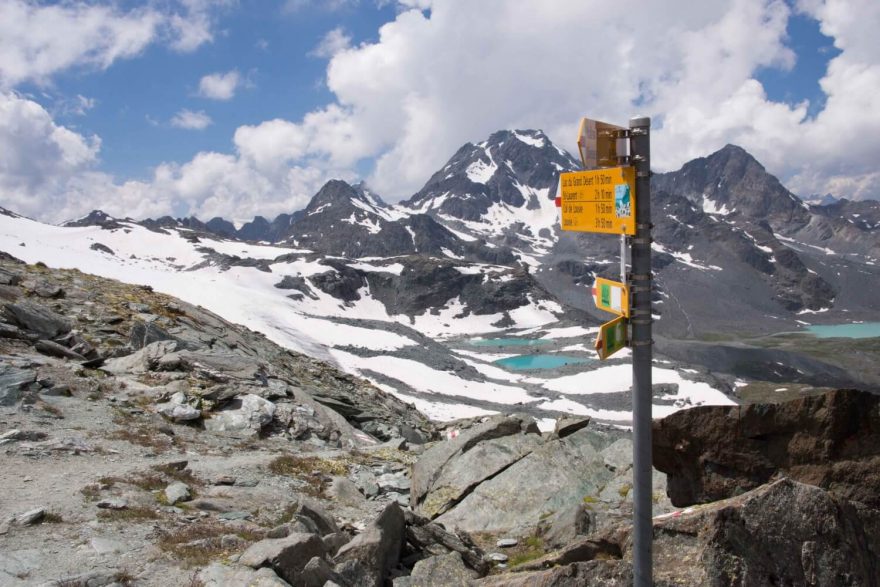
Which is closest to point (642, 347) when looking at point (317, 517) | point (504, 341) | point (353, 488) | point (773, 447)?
point (773, 447)

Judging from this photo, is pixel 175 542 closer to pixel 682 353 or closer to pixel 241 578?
pixel 241 578

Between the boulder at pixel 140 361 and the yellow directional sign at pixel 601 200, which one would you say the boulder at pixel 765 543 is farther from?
the boulder at pixel 140 361

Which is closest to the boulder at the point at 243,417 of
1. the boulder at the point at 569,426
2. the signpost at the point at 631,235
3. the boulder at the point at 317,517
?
the boulder at the point at 317,517

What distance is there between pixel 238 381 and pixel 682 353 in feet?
564

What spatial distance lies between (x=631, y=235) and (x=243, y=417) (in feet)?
65.3

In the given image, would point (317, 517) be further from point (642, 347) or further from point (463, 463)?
point (642, 347)

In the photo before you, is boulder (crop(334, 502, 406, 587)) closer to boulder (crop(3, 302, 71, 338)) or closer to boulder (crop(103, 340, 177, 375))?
boulder (crop(103, 340, 177, 375))

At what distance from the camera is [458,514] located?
13633 millimetres

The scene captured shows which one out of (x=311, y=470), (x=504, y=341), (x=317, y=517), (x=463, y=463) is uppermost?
(x=504, y=341)

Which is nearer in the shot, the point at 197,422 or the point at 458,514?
the point at 458,514

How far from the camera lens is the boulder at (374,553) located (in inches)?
327

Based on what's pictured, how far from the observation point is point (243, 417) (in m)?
21.3

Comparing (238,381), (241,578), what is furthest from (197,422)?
(241,578)

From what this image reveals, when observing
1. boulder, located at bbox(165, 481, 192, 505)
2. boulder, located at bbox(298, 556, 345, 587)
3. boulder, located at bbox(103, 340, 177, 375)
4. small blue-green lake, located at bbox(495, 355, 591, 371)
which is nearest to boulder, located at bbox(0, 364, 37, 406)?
boulder, located at bbox(103, 340, 177, 375)
